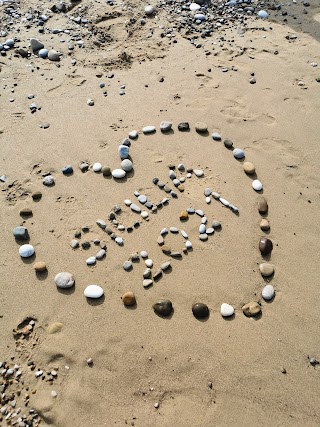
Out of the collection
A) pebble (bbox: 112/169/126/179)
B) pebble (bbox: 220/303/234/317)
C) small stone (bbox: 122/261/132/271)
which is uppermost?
pebble (bbox: 112/169/126/179)

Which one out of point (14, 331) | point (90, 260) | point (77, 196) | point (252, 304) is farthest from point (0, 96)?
point (252, 304)

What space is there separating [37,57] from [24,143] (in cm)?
181

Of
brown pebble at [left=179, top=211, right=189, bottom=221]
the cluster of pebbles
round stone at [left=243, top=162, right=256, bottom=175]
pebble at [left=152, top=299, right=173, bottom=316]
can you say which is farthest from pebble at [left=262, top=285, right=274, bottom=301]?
round stone at [left=243, top=162, right=256, bottom=175]

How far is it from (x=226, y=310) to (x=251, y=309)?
0.20 m

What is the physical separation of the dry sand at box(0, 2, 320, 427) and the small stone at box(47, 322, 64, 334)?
0.04 meters

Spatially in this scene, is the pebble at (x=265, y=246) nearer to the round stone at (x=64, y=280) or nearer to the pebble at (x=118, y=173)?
the pebble at (x=118, y=173)

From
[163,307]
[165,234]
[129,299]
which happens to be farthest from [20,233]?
[163,307]

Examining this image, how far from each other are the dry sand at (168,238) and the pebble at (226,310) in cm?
4

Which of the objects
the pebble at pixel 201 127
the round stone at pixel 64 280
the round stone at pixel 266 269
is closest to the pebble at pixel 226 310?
the round stone at pixel 266 269

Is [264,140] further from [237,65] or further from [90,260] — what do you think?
[90,260]

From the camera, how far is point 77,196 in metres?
3.59

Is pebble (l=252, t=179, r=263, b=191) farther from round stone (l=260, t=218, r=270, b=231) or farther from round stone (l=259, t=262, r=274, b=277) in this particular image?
round stone (l=259, t=262, r=274, b=277)

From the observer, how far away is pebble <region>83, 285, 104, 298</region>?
115 inches

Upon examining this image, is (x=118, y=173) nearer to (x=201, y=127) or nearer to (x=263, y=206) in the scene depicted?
(x=201, y=127)
